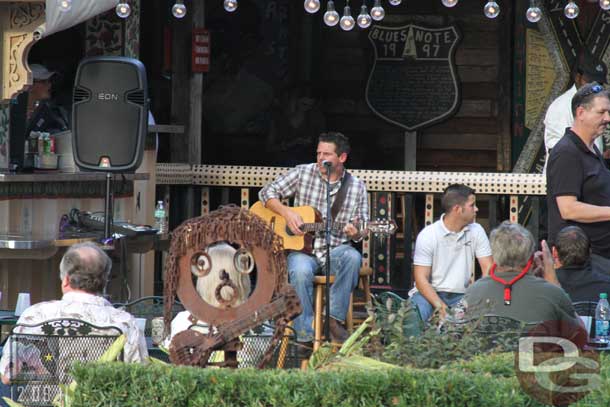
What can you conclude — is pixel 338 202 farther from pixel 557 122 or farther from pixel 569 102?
pixel 569 102

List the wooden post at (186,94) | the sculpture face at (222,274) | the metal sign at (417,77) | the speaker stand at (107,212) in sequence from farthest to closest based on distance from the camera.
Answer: the metal sign at (417,77) < the wooden post at (186,94) < the speaker stand at (107,212) < the sculpture face at (222,274)

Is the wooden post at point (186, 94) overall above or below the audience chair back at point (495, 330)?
above

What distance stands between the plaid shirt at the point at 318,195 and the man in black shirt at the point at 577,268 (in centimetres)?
146

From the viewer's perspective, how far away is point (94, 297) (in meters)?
5.01

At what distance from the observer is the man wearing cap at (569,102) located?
10398 millimetres

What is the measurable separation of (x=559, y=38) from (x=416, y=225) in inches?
81.4

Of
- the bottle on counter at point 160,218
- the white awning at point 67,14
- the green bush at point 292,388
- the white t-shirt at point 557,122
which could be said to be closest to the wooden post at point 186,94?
the bottle on counter at point 160,218

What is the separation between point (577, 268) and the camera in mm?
6789

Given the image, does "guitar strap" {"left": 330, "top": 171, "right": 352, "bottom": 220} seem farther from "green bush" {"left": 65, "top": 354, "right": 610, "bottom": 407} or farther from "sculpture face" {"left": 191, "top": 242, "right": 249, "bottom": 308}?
"green bush" {"left": 65, "top": 354, "right": 610, "bottom": 407}

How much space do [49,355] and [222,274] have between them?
81cm

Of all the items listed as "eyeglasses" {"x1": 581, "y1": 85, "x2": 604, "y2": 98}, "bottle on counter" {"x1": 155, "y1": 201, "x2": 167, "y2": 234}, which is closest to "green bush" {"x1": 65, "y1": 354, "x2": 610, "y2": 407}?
"eyeglasses" {"x1": 581, "y1": 85, "x2": 604, "y2": 98}

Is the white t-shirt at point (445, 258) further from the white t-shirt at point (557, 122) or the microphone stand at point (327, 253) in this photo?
the white t-shirt at point (557, 122)

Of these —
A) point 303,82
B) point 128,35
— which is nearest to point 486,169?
point 303,82

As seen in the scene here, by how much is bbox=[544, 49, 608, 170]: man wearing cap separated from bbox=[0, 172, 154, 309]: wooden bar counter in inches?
121
